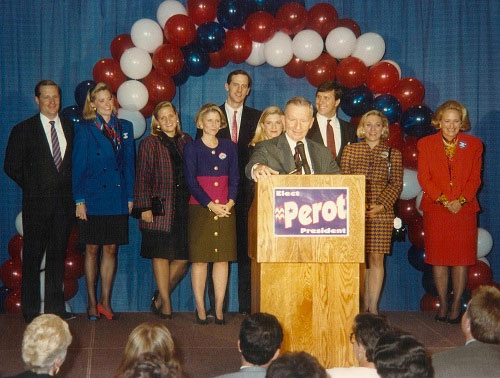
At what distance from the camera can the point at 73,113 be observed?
557 centimetres

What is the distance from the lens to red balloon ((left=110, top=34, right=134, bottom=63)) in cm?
570

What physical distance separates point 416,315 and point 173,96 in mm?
2677

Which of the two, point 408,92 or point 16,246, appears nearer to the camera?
point 16,246

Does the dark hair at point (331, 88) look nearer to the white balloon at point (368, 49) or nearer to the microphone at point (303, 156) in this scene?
the white balloon at point (368, 49)

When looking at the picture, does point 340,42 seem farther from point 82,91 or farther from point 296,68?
point 82,91

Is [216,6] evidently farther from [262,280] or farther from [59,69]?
[262,280]

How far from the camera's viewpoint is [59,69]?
608cm

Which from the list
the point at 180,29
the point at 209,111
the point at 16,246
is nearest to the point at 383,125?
the point at 209,111

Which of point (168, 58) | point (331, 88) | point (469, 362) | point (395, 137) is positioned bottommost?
point (469, 362)

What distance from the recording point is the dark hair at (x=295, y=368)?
1.94 m

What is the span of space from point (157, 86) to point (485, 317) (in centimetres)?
368

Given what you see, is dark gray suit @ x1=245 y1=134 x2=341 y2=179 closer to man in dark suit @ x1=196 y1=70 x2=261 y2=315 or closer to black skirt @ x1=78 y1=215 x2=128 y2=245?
man in dark suit @ x1=196 y1=70 x2=261 y2=315

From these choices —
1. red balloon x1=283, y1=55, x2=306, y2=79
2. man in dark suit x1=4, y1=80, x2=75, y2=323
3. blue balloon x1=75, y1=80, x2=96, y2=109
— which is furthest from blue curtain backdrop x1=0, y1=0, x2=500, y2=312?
man in dark suit x1=4, y1=80, x2=75, y2=323

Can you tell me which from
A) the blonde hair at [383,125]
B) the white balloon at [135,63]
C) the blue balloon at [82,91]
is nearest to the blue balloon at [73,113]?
the blue balloon at [82,91]
